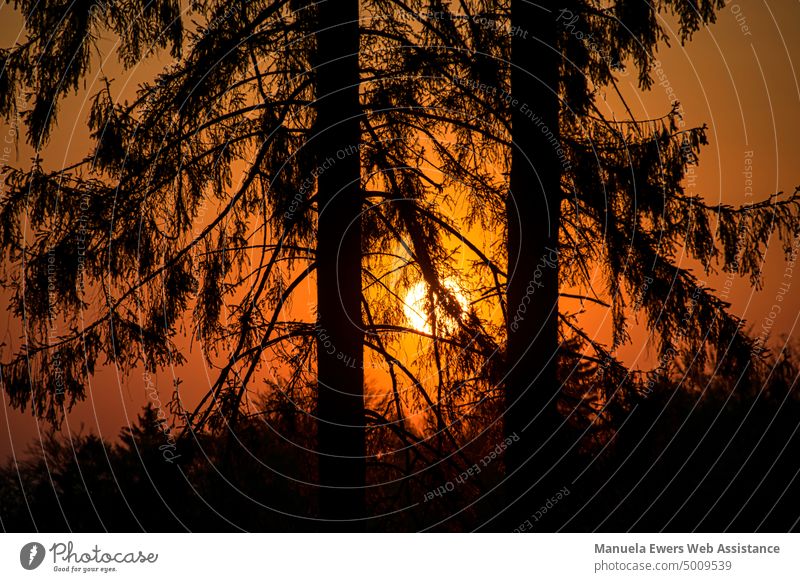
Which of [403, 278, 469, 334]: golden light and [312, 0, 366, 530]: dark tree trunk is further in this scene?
[403, 278, 469, 334]: golden light

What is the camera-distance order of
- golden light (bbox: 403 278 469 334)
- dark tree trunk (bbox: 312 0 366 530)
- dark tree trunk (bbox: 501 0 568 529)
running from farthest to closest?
golden light (bbox: 403 278 469 334)
dark tree trunk (bbox: 312 0 366 530)
dark tree trunk (bbox: 501 0 568 529)

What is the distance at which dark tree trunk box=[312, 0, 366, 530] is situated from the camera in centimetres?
638

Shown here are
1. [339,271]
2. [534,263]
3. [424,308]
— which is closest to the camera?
[534,263]

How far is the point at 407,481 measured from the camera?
23.2 ft

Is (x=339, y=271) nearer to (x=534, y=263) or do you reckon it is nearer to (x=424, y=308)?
(x=424, y=308)

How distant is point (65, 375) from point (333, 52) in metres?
3.08

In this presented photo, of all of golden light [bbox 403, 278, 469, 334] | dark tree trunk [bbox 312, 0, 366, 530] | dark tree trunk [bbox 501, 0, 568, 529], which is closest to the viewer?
dark tree trunk [bbox 501, 0, 568, 529]

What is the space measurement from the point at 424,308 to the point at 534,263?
1274 mm

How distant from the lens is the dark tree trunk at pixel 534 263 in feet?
20.3

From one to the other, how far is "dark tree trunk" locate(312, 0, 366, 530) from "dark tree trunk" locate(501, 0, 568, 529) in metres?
1.11

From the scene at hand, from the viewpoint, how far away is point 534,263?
6.22 metres

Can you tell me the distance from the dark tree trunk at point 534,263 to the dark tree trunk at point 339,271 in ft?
3.63

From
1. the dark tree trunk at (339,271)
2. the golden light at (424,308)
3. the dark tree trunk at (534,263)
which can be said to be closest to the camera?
the dark tree trunk at (534,263)

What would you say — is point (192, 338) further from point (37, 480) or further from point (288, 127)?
point (37, 480)
